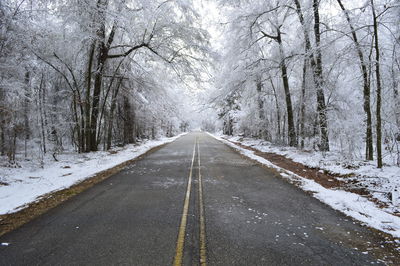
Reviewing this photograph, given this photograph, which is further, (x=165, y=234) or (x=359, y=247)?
(x=165, y=234)

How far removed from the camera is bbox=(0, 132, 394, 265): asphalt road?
354 cm

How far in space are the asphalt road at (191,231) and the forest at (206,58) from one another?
16.8 ft

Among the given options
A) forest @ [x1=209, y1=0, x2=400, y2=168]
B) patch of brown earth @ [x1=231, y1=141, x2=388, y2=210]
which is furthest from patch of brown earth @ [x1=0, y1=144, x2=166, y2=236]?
forest @ [x1=209, y1=0, x2=400, y2=168]

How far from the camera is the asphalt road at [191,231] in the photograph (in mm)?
3537

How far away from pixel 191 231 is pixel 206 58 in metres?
11.8

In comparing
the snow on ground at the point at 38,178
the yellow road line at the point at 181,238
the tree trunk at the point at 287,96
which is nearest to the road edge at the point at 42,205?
the snow on ground at the point at 38,178

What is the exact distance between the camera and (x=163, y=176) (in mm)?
9453

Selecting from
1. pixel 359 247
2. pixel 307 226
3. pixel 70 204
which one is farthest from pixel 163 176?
pixel 359 247

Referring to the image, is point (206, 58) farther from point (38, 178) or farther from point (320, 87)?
point (38, 178)

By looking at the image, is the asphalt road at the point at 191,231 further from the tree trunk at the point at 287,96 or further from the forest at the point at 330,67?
the tree trunk at the point at 287,96

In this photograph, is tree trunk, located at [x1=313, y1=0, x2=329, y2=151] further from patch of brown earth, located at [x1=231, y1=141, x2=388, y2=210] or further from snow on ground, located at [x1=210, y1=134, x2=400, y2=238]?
snow on ground, located at [x1=210, y1=134, x2=400, y2=238]

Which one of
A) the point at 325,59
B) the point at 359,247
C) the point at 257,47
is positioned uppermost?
the point at 257,47

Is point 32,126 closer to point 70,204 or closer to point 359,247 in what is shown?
point 70,204

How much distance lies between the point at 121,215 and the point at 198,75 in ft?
36.8
